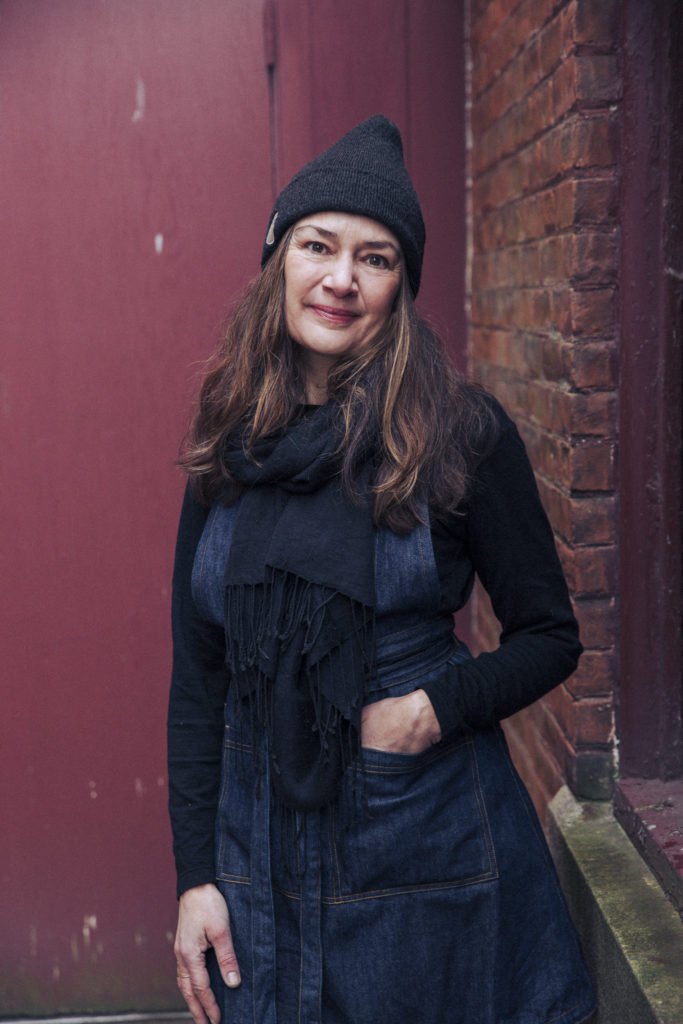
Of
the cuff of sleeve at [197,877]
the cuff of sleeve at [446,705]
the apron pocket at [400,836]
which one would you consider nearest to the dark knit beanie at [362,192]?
the cuff of sleeve at [446,705]

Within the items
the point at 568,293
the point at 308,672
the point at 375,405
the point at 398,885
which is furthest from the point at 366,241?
the point at 398,885

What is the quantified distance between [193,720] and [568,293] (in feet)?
3.71

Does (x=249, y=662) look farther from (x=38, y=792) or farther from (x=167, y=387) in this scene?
(x=38, y=792)

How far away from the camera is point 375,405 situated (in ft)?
5.63

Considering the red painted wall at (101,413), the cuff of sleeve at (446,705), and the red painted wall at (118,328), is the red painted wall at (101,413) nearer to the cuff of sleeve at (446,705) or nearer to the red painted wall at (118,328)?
the red painted wall at (118,328)

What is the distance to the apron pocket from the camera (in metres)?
1.66

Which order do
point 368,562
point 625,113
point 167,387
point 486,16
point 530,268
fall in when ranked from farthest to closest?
1. point 167,387
2. point 486,16
3. point 530,268
4. point 625,113
5. point 368,562

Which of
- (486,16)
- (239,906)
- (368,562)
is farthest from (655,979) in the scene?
(486,16)

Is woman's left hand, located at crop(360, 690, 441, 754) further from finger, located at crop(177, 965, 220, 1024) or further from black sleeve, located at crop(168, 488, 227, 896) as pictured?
finger, located at crop(177, 965, 220, 1024)

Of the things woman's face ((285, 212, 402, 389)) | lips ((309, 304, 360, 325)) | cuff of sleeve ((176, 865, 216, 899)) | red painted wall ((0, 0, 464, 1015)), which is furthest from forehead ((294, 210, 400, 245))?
red painted wall ((0, 0, 464, 1015))

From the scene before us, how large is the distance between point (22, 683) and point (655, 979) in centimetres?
195

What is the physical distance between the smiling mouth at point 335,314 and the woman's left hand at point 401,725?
2.06 feet

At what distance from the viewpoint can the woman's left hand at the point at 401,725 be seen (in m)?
1.65

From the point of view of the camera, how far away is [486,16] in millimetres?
2742
